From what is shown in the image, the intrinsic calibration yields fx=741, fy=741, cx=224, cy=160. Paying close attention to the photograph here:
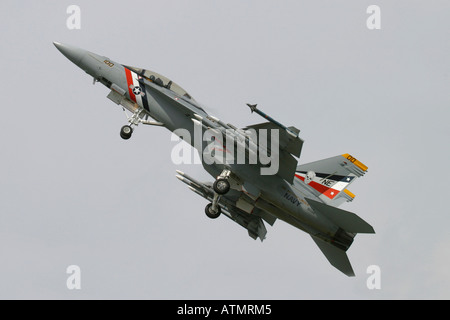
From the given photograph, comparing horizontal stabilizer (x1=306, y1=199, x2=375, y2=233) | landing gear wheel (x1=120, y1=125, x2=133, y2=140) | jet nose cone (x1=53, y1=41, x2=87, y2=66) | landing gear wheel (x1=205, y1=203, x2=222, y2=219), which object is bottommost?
horizontal stabilizer (x1=306, y1=199, x2=375, y2=233)

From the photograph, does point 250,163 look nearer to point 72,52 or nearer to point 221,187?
point 221,187

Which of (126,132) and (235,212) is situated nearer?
(126,132)

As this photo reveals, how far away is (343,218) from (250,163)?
299 centimetres

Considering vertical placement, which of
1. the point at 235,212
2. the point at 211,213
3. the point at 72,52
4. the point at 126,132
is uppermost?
the point at 72,52

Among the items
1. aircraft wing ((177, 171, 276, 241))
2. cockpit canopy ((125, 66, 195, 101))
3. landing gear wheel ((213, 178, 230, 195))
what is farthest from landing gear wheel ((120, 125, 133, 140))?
landing gear wheel ((213, 178, 230, 195))

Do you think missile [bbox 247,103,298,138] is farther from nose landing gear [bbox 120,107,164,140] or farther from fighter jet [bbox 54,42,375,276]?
nose landing gear [bbox 120,107,164,140]

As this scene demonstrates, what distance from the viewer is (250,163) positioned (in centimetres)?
2078

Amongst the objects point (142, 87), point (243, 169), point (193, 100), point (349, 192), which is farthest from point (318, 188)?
point (142, 87)

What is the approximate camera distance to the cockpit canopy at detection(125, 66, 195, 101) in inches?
858

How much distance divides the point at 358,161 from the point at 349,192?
1.07 metres

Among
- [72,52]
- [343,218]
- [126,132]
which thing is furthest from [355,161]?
[72,52]

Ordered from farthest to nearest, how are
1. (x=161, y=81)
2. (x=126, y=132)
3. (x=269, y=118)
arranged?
(x=161, y=81), (x=126, y=132), (x=269, y=118)

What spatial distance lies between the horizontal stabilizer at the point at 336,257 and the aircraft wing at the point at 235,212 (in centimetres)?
216

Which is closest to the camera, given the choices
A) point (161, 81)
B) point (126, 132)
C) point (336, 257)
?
point (126, 132)
